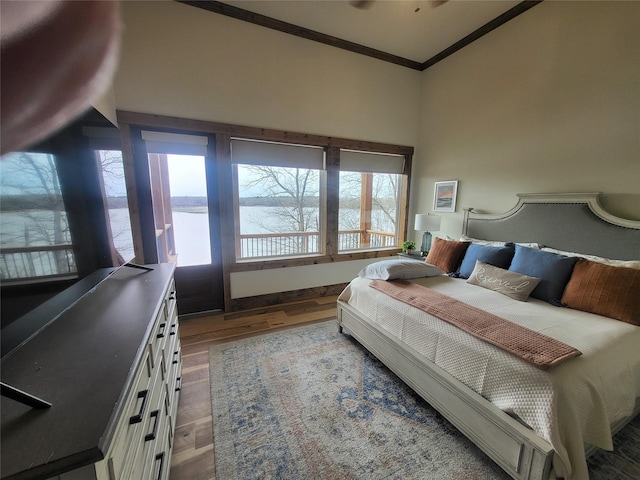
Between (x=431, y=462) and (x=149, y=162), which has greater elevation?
(x=149, y=162)

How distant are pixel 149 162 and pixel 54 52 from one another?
2781 mm

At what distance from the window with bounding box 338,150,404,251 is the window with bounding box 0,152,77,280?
297cm

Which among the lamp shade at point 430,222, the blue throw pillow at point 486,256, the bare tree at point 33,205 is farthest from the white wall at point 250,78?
the blue throw pillow at point 486,256

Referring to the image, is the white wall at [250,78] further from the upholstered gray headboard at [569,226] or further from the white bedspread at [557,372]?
the white bedspread at [557,372]

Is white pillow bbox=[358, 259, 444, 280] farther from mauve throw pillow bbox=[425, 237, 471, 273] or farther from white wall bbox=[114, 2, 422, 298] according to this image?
white wall bbox=[114, 2, 422, 298]

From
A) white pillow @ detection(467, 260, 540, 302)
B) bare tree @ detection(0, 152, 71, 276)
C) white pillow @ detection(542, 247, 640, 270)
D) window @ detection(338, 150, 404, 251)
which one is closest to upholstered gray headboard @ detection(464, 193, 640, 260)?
white pillow @ detection(542, 247, 640, 270)

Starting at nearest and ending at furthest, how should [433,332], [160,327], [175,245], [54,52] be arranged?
[54,52] → [160,327] → [433,332] → [175,245]

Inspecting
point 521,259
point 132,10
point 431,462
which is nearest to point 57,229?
point 431,462

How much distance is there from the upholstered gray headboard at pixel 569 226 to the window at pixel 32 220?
3.41 meters

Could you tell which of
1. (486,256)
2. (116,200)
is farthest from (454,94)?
(116,200)

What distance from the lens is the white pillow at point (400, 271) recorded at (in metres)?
2.33

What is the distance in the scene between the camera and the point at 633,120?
6.52ft

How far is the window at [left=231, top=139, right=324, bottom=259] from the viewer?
3.02 m

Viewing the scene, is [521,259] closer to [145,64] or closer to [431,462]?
[431,462]
